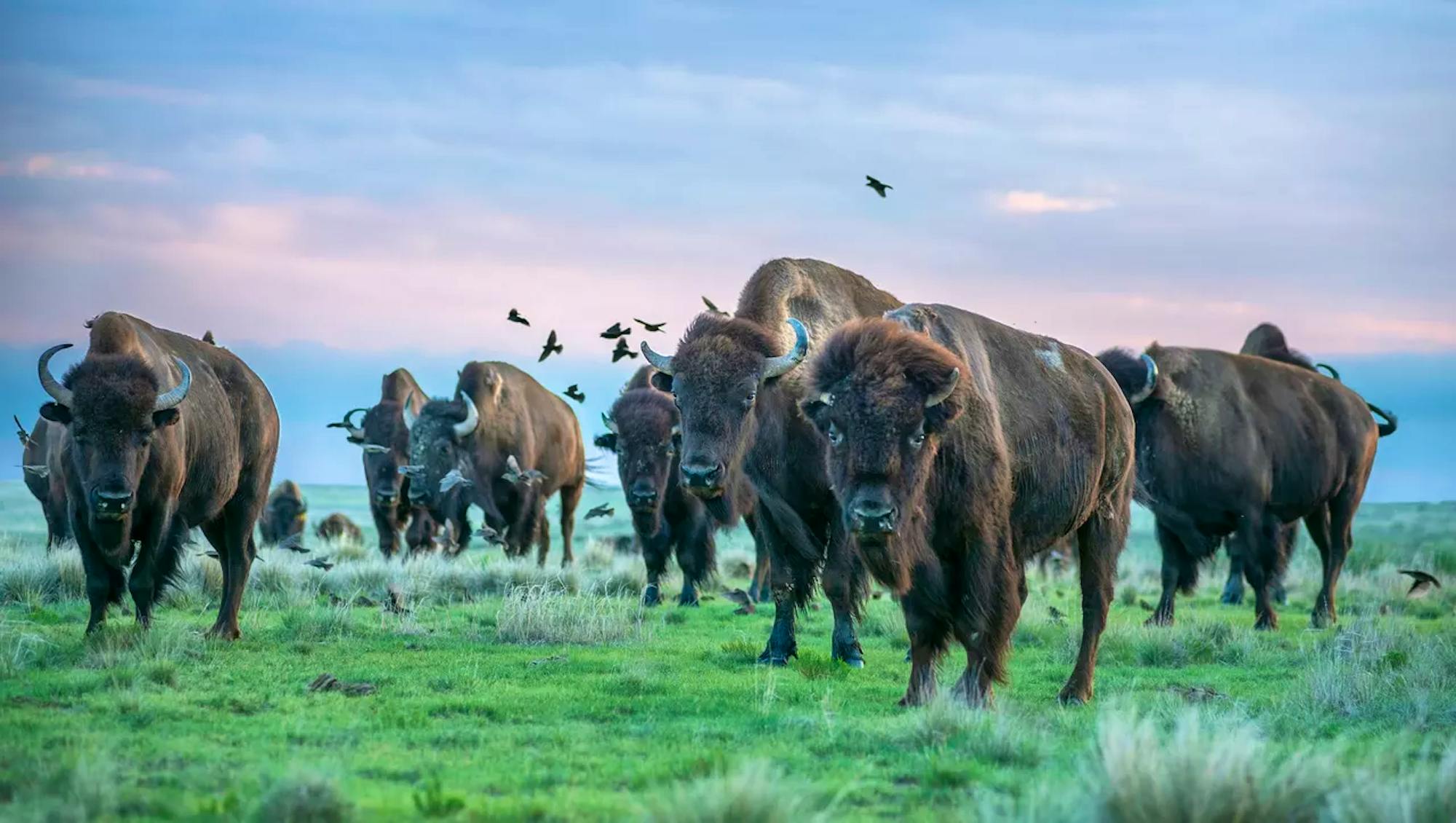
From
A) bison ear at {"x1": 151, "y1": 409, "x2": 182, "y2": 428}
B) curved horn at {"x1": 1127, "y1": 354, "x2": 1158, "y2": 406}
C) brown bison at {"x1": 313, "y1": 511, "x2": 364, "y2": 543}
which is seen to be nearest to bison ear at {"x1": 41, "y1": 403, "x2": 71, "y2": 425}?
bison ear at {"x1": 151, "y1": 409, "x2": 182, "y2": 428}

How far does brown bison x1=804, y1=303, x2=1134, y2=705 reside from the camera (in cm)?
798

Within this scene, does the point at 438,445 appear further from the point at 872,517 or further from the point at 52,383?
the point at 872,517

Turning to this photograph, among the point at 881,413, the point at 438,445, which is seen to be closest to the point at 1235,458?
the point at 881,413

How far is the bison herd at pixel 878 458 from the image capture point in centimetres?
834

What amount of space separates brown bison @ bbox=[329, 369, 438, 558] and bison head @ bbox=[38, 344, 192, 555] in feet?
44.8

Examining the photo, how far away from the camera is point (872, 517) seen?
7.72m

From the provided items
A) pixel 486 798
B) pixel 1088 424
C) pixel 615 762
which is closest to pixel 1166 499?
pixel 1088 424

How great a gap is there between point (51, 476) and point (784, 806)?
17.0 metres

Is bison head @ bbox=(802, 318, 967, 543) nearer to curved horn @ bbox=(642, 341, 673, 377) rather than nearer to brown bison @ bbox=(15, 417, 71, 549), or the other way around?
curved horn @ bbox=(642, 341, 673, 377)

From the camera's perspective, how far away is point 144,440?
417 inches

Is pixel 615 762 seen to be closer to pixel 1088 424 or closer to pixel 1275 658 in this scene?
pixel 1088 424

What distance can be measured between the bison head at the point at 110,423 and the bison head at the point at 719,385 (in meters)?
3.73

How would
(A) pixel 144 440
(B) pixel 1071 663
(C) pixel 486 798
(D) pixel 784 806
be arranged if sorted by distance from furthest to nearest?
(B) pixel 1071 663
(A) pixel 144 440
(C) pixel 486 798
(D) pixel 784 806

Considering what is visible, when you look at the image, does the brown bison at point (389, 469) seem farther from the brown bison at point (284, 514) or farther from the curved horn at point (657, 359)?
the curved horn at point (657, 359)
